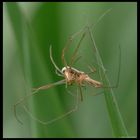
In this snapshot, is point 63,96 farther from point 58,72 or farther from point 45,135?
point 45,135

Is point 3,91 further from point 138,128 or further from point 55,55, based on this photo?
point 138,128

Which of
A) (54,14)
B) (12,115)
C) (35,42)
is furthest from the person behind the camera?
(12,115)

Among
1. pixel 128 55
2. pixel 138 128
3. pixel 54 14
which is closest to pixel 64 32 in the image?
pixel 54 14

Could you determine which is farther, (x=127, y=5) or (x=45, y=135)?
(x=127, y=5)

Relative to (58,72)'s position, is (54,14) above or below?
above

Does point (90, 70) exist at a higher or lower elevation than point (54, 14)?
lower

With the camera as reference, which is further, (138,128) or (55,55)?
(55,55)

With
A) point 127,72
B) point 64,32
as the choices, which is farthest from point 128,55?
point 64,32

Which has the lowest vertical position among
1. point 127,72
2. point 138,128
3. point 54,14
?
point 138,128

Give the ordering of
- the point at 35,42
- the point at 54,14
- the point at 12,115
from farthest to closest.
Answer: the point at 12,115 < the point at 54,14 < the point at 35,42
